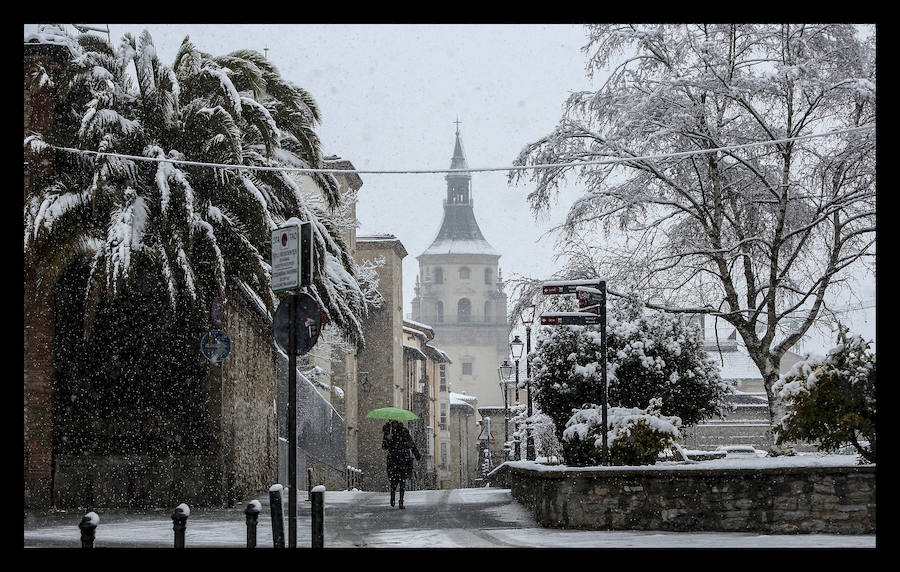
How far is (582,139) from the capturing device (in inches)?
892

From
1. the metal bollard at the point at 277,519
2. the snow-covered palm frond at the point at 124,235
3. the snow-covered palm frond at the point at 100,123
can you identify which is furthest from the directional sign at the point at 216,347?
the metal bollard at the point at 277,519

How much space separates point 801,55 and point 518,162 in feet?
19.2

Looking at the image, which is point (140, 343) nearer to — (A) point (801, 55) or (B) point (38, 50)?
(B) point (38, 50)

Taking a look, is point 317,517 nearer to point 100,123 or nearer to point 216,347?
point 216,347

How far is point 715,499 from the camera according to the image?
1285 cm

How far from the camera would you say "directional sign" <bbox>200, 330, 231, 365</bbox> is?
17.2 metres

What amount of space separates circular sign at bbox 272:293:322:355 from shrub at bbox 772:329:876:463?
6.21 meters

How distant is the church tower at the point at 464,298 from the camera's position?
131 meters

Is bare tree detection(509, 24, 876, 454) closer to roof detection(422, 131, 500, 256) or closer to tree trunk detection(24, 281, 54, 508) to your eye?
tree trunk detection(24, 281, 54, 508)

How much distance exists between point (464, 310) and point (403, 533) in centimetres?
12189

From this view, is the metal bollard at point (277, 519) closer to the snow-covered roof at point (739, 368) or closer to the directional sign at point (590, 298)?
the directional sign at point (590, 298)
